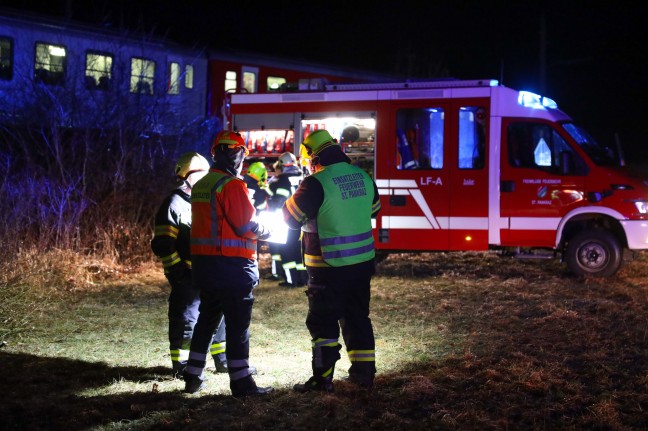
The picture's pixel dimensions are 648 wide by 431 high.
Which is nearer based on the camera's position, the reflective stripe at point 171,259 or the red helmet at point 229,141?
the red helmet at point 229,141

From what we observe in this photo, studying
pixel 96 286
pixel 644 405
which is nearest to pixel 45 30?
pixel 96 286

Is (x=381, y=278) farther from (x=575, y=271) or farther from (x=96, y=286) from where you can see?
(x=96, y=286)

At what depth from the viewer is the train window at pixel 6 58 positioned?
21125 mm

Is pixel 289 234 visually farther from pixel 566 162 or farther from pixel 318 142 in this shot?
pixel 318 142

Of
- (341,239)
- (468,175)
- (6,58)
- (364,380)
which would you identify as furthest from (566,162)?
(6,58)

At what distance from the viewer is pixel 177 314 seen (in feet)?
17.2

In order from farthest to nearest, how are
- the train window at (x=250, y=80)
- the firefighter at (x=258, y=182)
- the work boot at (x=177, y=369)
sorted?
the train window at (x=250, y=80), the firefighter at (x=258, y=182), the work boot at (x=177, y=369)

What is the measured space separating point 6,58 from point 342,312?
66.7 ft

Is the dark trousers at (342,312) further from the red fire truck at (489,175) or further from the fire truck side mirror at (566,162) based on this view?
the fire truck side mirror at (566,162)

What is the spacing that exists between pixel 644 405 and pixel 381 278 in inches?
223

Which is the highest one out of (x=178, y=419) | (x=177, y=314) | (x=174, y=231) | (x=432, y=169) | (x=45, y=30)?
(x=45, y=30)

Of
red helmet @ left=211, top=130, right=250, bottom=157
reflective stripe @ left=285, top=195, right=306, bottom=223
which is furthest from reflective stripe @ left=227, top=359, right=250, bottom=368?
red helmet @ left=211, top=130, right=250, bottom=157

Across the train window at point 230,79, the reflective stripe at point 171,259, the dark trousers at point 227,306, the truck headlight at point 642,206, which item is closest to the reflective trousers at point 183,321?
the reflective stripe at point 171,259

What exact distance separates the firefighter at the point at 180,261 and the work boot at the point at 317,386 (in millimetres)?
897
